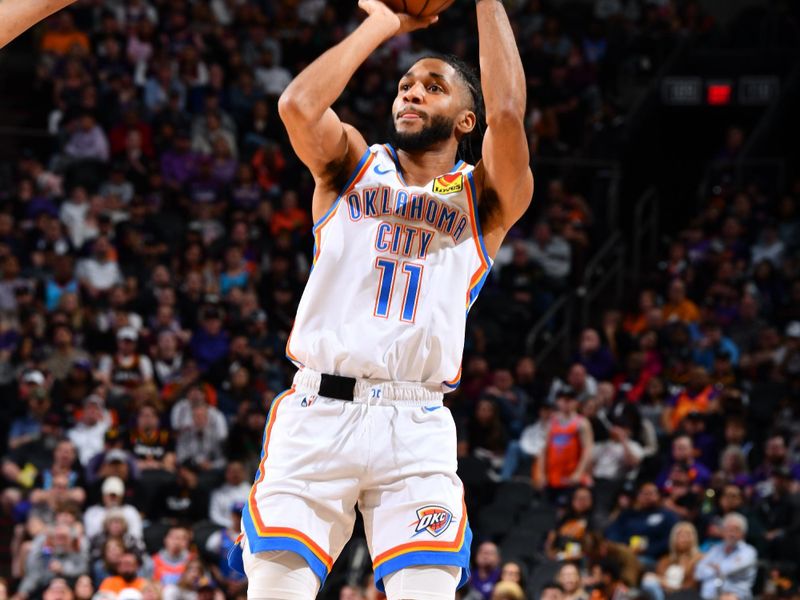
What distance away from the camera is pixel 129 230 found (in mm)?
14500

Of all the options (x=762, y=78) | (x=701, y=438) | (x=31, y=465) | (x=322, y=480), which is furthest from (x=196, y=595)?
(x=762, y=78)

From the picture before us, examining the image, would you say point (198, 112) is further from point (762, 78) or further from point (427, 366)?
point (427, 366)

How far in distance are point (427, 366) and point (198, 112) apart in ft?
40.4

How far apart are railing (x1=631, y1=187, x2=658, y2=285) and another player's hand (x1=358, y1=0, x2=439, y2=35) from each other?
12.7 m

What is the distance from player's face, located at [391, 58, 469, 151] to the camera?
4758 mm

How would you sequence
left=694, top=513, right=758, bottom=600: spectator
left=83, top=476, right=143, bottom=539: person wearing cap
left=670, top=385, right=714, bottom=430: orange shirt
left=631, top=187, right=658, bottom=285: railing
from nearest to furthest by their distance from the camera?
1. left=694, top=513, right=758, bottom=600: spectator
2. left=83, top=476, right=143, bottom=539: person wearing cap
3. left=670, top=385, right=714, bottom=430: orange shirt
4. left=631, top=187, right=658, bottom=285: railing

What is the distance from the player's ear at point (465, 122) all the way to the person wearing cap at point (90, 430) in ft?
27.2

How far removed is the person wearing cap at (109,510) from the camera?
1155 centimetres

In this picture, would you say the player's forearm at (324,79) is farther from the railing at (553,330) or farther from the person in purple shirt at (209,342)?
the railing at (553,330)

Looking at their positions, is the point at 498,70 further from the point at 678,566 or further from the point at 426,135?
the point at 678,566

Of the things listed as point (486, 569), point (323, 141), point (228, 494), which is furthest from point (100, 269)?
point (323, 141)

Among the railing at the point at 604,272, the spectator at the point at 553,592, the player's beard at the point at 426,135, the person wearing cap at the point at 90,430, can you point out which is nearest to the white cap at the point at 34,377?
the person wearing cap at the point at 90,430

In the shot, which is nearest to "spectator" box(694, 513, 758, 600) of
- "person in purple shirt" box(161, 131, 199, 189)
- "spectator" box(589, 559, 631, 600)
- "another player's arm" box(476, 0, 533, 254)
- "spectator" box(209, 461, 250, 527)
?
Result: "spectator" box(589, 559, 631, 600)

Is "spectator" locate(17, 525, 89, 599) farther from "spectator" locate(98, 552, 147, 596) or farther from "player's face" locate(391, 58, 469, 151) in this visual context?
"player's face" locate(391, 58, 469, 151)
